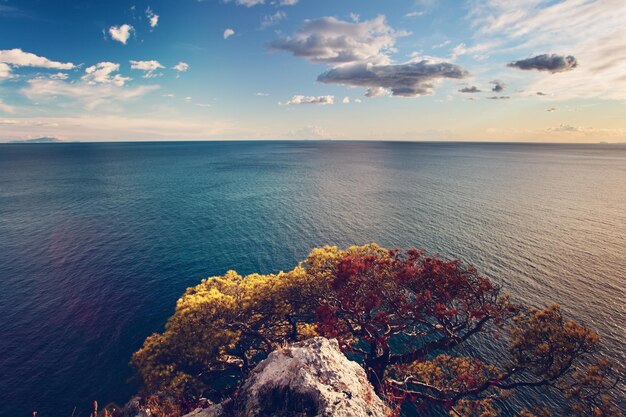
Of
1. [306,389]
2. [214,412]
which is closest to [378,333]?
[306,389]

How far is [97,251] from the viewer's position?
218 ft

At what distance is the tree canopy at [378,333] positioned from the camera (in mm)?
30891

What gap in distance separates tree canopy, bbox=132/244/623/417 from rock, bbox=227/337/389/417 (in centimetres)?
1200

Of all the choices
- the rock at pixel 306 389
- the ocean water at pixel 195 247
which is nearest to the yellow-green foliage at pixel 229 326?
the ocean water at pixel 195 247

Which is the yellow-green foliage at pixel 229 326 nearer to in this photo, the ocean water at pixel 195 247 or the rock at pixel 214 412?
the ocean water at pixel 195 247

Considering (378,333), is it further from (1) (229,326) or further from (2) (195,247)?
(2) (195,247)

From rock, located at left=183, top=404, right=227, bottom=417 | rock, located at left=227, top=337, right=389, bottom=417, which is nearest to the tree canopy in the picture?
rock, located at left=227, top=337, right=389, bottom=417

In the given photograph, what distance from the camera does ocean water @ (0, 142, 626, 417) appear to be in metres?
39.5

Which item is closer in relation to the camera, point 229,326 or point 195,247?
point 229,326

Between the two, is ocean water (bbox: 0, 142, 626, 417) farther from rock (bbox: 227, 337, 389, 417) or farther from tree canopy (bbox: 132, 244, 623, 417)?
rock (bbox: 227, 337, 389, 417)

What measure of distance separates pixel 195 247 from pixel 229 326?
39186 millimetres

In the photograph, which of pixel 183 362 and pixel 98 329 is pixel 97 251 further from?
pixel 183 362

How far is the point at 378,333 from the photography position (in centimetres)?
3306

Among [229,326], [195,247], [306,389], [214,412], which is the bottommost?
[195,247]
